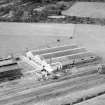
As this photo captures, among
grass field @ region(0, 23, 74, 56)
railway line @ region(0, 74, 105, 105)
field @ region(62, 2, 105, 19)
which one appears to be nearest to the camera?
railway line @ region(0, 74, 105, 105)

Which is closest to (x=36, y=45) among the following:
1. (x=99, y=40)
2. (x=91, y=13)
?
(x=99, y=40)

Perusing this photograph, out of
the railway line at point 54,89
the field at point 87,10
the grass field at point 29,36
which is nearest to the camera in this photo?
the railway line at point 54,89

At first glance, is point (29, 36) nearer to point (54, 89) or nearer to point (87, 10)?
point (54, 89)

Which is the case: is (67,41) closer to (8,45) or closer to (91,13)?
(8,45)

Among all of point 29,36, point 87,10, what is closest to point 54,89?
point 29,36

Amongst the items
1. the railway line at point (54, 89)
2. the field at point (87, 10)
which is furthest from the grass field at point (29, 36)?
the railway line at point (54, 89)

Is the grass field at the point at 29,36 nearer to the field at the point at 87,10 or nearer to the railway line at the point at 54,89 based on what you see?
the field at the point at 87,10

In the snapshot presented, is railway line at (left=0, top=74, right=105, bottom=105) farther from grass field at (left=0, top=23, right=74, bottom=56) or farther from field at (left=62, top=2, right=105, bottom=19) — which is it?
field at (left=62, top=2, right=105, bottom=19)

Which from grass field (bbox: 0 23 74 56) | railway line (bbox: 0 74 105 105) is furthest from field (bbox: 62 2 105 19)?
railway line (bbox: 0 74 105 105)
